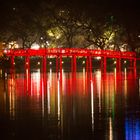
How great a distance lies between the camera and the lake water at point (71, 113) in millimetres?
19250

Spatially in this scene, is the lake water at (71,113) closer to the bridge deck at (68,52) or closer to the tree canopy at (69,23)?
the bridge deck at (68,52)

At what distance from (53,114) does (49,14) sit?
196ft

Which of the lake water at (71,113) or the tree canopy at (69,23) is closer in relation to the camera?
the lake water at (71,113)

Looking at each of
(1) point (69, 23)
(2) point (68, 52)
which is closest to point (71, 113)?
(2) point (68, 52)

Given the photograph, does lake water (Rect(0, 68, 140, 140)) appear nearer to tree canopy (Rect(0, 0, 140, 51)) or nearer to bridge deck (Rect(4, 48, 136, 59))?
bridge deck (Rect(4, 48, 136, 59))

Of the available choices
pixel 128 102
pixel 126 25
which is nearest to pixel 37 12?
pixel 126 25

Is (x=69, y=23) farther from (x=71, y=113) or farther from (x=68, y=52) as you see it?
(x=71, y=113)

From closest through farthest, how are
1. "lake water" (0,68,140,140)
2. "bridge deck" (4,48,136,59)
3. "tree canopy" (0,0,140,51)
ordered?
"lake water" (0,68,140,140) → "bridge deck" (4,48,136,59) → "tree canopy" (0,0,140,51)

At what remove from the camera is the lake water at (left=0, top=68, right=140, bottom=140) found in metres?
19.2

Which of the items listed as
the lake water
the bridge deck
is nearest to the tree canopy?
the bridge deck

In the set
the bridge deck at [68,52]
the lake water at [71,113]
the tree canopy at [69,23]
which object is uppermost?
the tree canopy at [69,23]

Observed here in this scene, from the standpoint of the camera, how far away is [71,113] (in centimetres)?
2419

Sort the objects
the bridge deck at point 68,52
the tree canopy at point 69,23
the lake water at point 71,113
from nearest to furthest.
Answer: the lake water at point 71,113
the bridge deck at point 68,52
the tree canopy at point 69,23

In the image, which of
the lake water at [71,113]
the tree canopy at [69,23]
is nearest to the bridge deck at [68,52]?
the tree canopy at [69,23]
